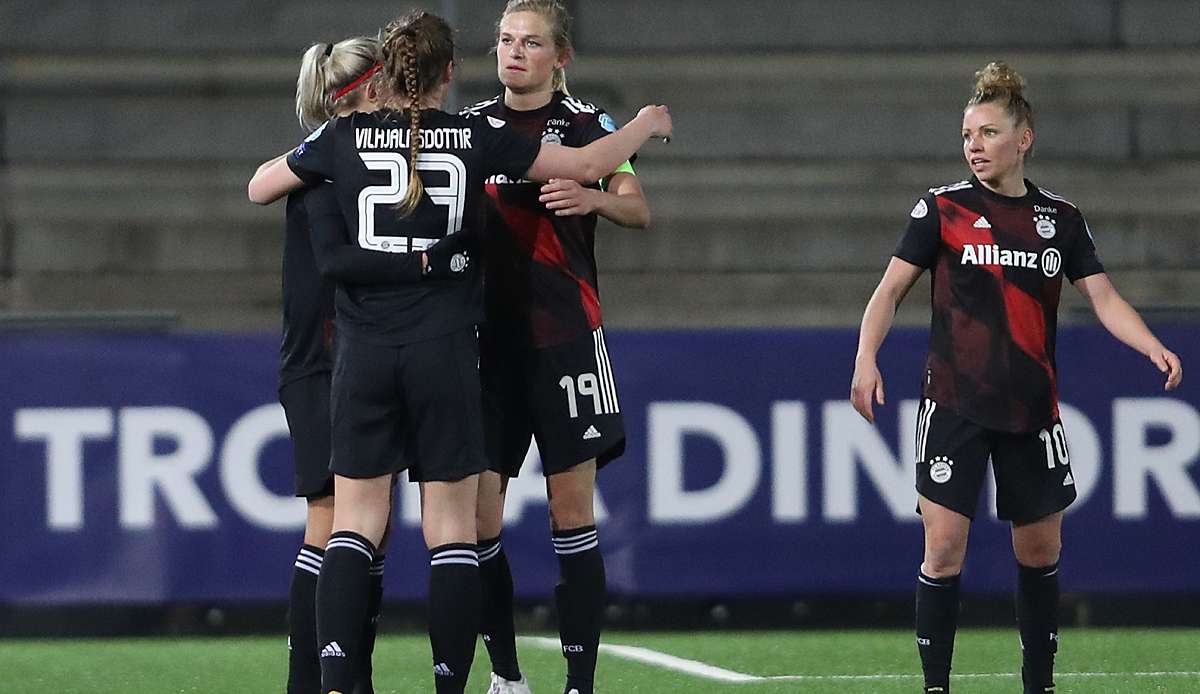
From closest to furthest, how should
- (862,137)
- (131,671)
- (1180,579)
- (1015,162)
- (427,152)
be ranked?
(427,152)
(1015,162)
(131,671)
(1180,579)
(862,137)

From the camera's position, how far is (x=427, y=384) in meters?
5.20

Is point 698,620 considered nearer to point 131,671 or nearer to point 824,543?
point 824,543

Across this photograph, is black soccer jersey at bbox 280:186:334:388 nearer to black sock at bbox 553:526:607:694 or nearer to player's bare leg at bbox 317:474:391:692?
player's bare leg at bbox 317:474:391:692

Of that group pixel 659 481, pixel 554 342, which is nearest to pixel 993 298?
pixel 554 342

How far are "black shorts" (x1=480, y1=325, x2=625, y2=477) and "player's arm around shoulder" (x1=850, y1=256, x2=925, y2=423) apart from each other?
0.67m

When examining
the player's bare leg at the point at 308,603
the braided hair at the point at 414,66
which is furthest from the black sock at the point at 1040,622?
the braided hair at the point at 414,66

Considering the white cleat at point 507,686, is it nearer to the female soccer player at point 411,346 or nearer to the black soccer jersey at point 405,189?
the female soccer player at point 411,346

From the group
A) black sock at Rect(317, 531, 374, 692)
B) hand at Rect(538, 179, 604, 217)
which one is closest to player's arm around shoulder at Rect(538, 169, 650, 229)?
hand at Rect(538, 179, 604, 217)

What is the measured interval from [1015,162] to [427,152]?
174 cm

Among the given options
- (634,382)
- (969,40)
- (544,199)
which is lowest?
(634,382)

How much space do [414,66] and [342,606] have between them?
133cm

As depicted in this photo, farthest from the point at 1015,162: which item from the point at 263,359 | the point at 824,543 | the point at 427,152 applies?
the point at 263,359

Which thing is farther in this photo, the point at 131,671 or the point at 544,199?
the point at 131,671

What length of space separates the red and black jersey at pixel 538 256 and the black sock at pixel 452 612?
0.79 meters
